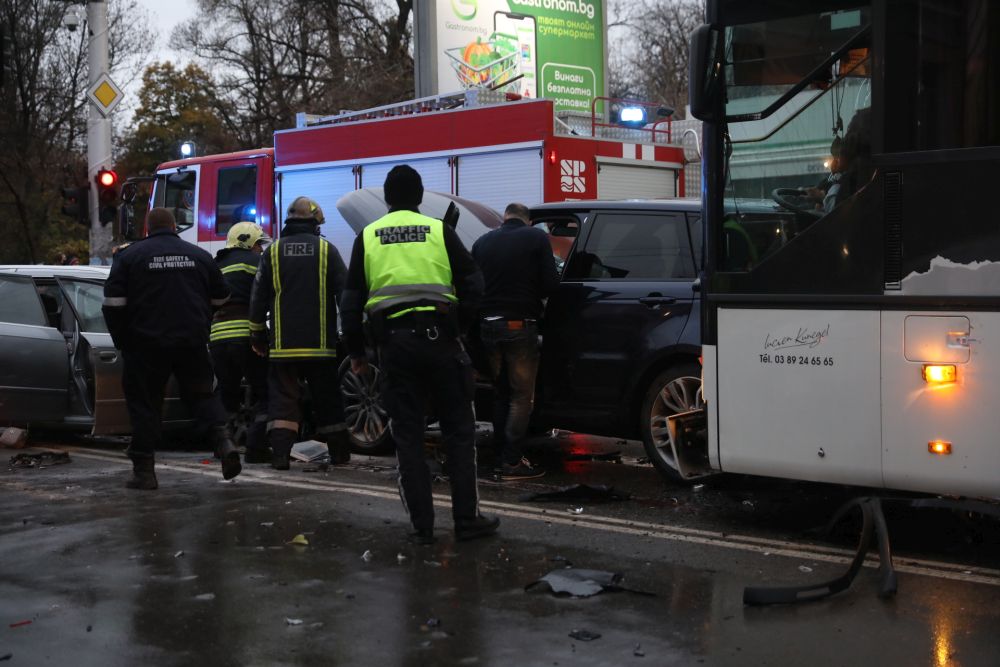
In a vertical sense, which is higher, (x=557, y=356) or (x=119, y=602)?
(x=557, y=356)

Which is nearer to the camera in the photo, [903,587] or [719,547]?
[903,587]

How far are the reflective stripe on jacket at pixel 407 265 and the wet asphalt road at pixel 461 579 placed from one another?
1.26 metres

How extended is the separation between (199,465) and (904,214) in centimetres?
564

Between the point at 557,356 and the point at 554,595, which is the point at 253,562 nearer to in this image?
the point at 554,595

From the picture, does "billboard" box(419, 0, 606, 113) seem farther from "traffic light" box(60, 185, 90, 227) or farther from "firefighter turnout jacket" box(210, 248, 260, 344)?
"firefighter turnout jacket" box(210, 248, 260, 344)

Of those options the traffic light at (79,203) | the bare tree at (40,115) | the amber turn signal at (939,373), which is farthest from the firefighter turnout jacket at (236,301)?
the bare tree at (40,115)

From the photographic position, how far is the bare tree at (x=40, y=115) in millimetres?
39750

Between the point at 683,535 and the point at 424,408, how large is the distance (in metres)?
1.52

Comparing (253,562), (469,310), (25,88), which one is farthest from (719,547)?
(25,88)

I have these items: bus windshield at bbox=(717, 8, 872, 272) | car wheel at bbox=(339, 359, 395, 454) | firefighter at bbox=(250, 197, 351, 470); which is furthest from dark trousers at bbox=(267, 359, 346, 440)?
bus windshield at bbox=(717, 8, 872, 272)

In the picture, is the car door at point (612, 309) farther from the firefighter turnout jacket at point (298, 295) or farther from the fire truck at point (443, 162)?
the fire truck at point (443, 162)

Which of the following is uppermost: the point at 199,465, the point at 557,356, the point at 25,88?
the point at 25,88

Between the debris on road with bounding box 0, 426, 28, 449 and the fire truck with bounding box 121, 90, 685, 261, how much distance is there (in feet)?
13.9

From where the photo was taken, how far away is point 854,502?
19.2 ft
